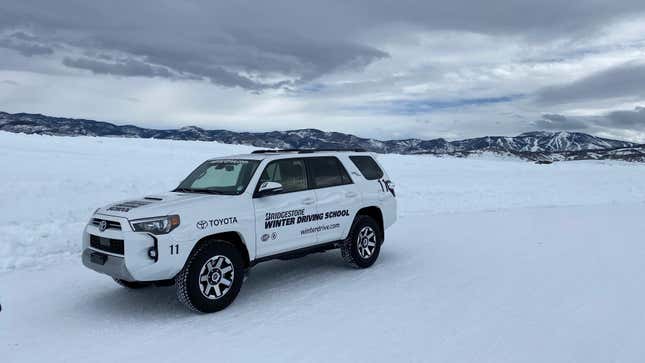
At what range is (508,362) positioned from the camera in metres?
4.51

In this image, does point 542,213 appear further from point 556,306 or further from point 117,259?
point 117,259

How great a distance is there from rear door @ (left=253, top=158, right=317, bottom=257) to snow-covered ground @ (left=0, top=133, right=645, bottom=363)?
2.21 feet

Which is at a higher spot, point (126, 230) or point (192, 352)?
point (126, 230)

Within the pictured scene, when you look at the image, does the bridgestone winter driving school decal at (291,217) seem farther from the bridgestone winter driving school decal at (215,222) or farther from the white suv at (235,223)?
the bridgestone winter driving school decal at (215,222)

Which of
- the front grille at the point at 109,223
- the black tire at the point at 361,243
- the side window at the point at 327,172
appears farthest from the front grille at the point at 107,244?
the black tire at the point at 361,243

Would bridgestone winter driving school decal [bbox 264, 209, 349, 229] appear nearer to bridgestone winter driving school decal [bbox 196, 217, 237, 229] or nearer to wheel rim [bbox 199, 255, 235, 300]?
bridgestone winter driving school decal [bbox 196, 217, 237, 229]

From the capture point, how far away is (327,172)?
7.89m

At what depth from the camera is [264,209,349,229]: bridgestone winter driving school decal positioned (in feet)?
21.9

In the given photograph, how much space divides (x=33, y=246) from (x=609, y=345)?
9138mm

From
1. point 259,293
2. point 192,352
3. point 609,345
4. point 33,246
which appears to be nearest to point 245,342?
point 192,352

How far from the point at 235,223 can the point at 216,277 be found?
2.30ft

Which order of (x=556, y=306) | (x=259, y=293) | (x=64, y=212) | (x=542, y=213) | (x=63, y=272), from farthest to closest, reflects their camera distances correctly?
(x=542, y=213)
(x=64, y=212)
(x=63, y=272)
(x=259, y=293)
(x=556, y=306)

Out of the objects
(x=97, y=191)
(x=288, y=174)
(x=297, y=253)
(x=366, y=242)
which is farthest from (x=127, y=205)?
(x=97, y=191)

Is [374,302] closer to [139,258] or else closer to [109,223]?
[139,258]
